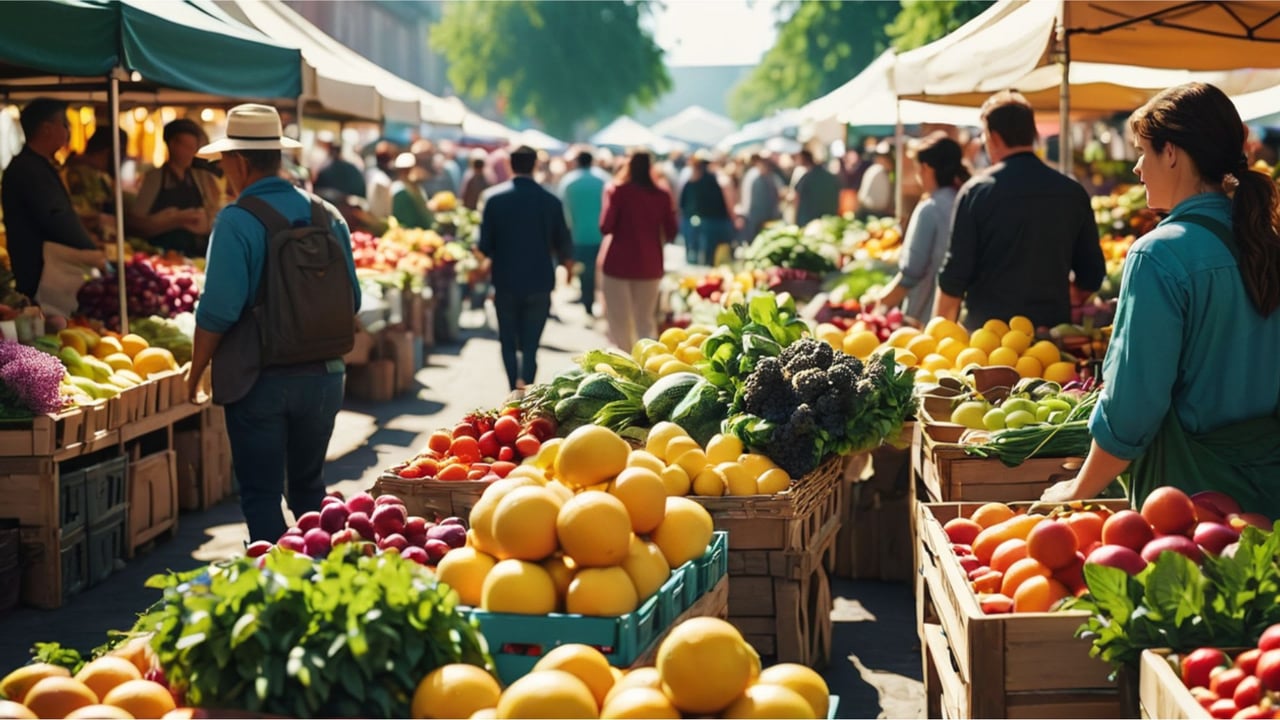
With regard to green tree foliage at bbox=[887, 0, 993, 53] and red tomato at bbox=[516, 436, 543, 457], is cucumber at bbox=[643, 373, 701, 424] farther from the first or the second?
green tree foliage at bbox=[887, 0, 993, 53]

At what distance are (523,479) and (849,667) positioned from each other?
109 inches

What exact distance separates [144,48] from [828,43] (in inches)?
1698

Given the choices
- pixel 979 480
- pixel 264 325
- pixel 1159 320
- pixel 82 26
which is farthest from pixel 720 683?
pixel 82 26

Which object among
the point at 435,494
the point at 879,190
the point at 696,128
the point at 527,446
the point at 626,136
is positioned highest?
the point at 696,128

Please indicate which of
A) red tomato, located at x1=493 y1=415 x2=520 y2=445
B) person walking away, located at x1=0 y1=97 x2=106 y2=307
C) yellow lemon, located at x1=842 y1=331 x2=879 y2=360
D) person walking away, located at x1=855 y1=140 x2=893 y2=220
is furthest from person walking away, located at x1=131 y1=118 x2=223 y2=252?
person walking away, located at x1=855 y1=140 x2=893 y2=220

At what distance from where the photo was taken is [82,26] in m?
7.43

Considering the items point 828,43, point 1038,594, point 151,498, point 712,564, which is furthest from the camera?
point 828,43

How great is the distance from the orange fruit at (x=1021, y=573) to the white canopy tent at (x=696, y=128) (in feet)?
160

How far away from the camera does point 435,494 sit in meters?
5.55

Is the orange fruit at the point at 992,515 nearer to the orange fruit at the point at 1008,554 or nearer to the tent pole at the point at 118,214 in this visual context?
the orange fruit at the point at 1008,554

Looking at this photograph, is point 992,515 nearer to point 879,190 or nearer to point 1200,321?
point 1200,321

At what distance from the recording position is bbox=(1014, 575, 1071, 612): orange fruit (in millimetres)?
3664

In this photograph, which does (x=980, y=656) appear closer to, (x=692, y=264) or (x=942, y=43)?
(x=942, y=43)

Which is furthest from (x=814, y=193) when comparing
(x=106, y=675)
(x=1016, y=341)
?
(x=106, y=675)
